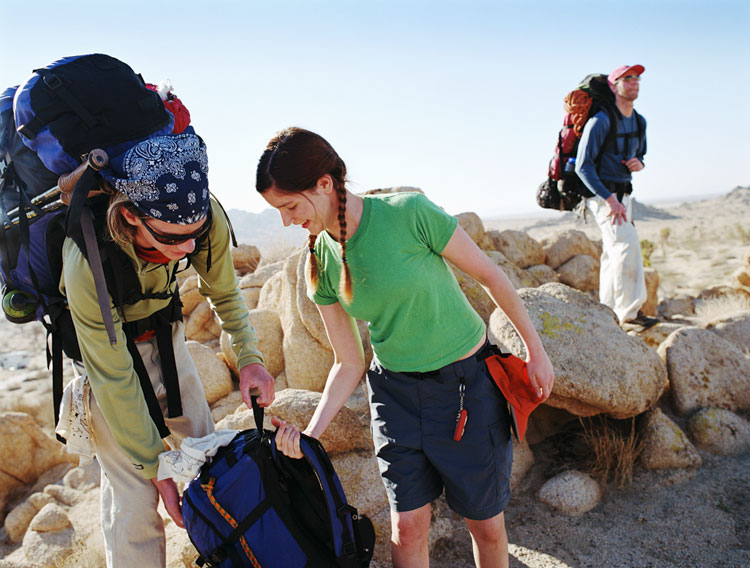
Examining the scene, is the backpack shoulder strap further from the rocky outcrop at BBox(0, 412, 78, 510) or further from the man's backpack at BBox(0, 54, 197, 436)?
the rocky outcrop at BBox(0, 412, 78, 510)

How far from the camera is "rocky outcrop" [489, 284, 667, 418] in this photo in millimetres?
4000

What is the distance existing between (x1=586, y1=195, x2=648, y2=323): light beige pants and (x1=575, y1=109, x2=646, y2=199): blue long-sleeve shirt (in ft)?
0.90

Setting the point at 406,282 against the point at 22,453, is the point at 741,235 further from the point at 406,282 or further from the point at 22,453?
the point at 22,453

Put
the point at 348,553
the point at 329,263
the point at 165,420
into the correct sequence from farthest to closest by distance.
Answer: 1. the point at 165,420
2. the point at 329,263
3. the point at 348,553

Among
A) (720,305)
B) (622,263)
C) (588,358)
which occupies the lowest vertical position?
(720,305)

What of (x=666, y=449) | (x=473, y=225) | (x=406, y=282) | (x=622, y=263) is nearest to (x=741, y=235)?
(x=473, y=225)

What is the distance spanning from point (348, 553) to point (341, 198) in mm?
1402

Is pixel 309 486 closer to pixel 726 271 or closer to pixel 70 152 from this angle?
pixel 70 152

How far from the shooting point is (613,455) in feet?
14.0

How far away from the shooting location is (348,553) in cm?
209

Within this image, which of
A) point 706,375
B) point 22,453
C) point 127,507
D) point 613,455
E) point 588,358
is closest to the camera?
point 127,507

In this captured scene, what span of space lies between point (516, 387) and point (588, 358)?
2.01 m

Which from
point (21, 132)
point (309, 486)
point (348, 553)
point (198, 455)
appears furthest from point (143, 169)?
point (348, 553)

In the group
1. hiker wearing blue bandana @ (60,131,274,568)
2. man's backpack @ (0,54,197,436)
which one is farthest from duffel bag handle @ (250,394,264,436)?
man's backpack @ (0,54,197,436)
